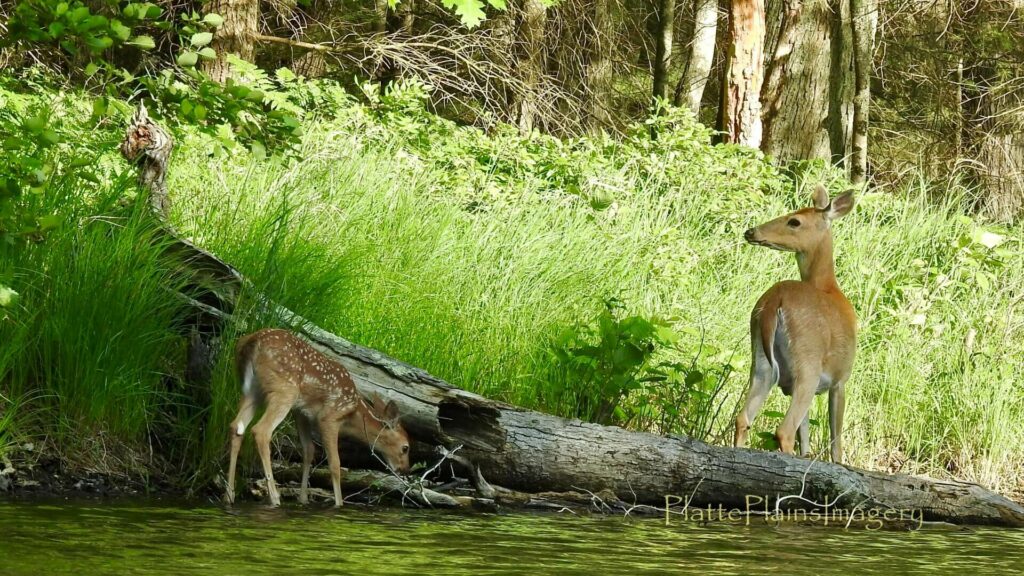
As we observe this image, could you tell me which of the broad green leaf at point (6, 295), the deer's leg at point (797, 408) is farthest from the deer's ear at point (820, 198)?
the broad green leaf at point (6, 295)

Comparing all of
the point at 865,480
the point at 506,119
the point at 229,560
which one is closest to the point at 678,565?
the point at 229,560

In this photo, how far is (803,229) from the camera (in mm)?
8617

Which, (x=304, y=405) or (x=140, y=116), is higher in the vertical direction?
(x=140, y=116)

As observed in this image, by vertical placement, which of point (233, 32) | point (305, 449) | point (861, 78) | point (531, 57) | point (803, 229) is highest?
point (531, 57)

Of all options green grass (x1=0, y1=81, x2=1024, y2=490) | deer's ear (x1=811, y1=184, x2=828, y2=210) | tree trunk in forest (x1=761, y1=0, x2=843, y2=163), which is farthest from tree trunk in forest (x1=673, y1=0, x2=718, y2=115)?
deer's ear (x1=811, y1=184, x2=828, y2=210)

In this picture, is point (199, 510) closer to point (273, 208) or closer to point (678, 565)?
point (678, 565)

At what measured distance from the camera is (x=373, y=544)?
18.5 ft

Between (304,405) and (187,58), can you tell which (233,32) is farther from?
(187,58)

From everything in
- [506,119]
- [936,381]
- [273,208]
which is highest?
[506,119]

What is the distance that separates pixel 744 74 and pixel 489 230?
740cm

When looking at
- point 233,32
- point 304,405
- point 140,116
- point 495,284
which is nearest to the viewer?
point 304,405

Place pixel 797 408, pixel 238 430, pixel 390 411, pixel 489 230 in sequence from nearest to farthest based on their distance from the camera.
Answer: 1. pixel 238 430
2. pixel 390 411
3. pixel 797 408
4. pixel 489 230

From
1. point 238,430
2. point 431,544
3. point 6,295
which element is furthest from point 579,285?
point 6,295

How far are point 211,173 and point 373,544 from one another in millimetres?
5663
